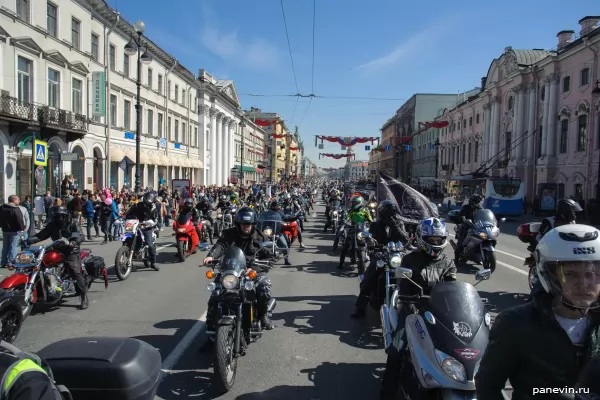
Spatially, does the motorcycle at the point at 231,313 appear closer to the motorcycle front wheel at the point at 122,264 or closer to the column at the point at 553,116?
the motorcycle front wheel at the point at 122,264

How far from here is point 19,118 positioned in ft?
64.3

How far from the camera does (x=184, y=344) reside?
5.39 metres

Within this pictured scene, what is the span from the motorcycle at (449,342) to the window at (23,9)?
23.5 metres

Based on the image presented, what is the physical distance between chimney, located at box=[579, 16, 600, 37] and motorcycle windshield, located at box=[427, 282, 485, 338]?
38324 millimetres

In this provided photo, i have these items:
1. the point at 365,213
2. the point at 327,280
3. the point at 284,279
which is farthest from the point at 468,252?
the point at 284,279

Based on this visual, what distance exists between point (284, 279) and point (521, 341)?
307 inches

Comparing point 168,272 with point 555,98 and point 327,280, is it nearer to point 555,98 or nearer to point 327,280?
point 327,280

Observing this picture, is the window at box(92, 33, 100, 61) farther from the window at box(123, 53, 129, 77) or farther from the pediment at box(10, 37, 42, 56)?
the pediment at box(10, 37, 42, 56)

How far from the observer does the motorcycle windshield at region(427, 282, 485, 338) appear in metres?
2.94

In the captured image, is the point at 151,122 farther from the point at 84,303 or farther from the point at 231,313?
the point at 231,313

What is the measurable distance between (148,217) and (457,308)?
878 cm

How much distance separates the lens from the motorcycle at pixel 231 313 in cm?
411

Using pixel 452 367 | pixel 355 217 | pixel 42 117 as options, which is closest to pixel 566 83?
pixel 355 217

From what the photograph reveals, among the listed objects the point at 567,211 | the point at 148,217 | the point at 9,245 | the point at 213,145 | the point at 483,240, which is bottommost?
the point at 9,245
